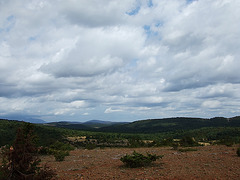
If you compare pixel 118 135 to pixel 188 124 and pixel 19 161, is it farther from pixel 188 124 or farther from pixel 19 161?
pixel 19 161

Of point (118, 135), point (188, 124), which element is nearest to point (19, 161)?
point (118, 135)

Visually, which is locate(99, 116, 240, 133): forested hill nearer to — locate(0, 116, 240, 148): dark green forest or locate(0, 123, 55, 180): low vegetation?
locate(0, 116, 240, 148): dark green forest

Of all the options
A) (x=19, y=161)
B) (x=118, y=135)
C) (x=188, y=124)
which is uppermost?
(x=19, y=161)

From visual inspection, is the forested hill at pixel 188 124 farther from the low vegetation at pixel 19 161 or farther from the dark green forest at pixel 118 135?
the low vegetation at pixel 19 161

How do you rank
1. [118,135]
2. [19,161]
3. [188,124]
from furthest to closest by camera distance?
[188,124] < [118,135] < [19,161]

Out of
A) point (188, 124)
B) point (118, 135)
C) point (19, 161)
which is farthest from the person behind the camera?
A: point (188, 124)

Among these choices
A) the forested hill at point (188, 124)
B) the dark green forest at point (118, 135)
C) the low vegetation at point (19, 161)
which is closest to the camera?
the low vegetation at point (19, 161)

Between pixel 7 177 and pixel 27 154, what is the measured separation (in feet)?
2.80

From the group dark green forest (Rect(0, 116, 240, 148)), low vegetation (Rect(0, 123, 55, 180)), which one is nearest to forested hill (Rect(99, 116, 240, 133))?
dark green forest (Rect(0, 116, 240, 148))

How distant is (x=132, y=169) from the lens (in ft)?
35.4

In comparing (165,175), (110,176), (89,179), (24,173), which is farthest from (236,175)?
(24,173)

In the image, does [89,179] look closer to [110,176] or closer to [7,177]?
[110,176]

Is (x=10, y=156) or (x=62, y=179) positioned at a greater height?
(x=10, y=156)

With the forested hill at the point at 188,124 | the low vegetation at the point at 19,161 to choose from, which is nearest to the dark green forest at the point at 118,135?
the low vegetation at the point at 19,161
